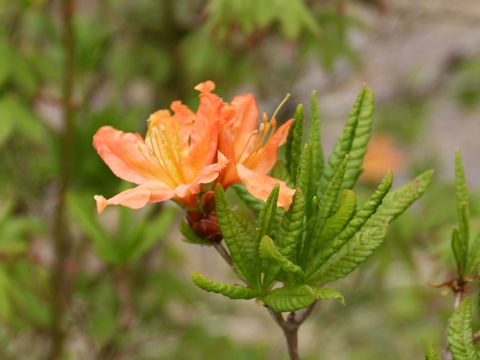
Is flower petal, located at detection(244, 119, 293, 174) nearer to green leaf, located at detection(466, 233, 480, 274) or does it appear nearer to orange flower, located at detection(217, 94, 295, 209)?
orange flower, located at detection(217, 94, 295, 209)

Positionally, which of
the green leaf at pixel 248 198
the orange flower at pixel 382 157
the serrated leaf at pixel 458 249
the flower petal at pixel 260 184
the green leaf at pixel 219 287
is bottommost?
the green leaf at pixel 219 287

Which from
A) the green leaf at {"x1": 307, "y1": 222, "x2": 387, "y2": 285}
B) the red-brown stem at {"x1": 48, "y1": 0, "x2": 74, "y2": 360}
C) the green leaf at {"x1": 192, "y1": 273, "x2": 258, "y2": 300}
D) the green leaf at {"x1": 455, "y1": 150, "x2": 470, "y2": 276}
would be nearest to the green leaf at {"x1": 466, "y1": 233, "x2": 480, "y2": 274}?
the green leaf at {"x1": 455, "y1": 150, "x2": 470, "y2": 276}

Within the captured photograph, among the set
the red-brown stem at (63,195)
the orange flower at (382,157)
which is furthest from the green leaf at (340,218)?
the orange flower at (382,157)

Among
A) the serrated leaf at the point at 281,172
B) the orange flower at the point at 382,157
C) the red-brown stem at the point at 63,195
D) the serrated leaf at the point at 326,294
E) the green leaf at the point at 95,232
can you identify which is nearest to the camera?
the serrated leaf at the point at 326,294

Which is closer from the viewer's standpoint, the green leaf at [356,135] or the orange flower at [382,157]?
the green leaf at [356,135]

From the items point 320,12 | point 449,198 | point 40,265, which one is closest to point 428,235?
point 449,198

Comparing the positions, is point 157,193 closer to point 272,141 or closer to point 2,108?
point 272,141

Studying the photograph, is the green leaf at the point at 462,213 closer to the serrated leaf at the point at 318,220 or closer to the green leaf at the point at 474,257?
the green leaf at the point at 474,257
